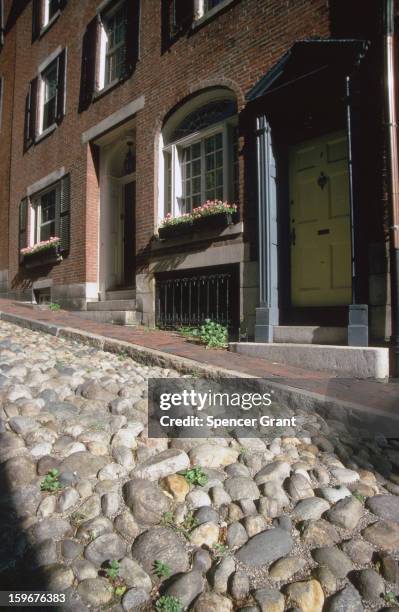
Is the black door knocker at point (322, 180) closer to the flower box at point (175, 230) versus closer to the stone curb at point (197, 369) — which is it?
the flower box at point (175, 230)

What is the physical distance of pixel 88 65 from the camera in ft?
29.9

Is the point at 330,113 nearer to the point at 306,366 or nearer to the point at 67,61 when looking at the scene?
the point at 306,366

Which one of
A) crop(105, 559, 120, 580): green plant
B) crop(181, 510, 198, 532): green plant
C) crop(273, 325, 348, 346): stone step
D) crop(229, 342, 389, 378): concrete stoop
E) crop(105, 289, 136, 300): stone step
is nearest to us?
crop(105, 559, 120, 580): green plant

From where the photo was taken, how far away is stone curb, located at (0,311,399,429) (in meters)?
2.81

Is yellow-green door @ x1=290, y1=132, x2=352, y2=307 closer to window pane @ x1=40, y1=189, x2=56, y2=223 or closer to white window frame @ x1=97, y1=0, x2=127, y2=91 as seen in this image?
white window frame @ x1=97, y1=0, x2=127, y2=91

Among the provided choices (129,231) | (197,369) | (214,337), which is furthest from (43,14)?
(197,369)

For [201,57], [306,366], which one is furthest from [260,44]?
[306,366]

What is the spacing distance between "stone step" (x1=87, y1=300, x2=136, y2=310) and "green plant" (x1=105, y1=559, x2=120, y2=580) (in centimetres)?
615

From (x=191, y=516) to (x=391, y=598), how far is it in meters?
0.84

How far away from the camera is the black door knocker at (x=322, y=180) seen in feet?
17.1

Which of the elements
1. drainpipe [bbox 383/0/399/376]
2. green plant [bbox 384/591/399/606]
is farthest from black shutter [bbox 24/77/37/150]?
green plant [bbox 384/591/399/606]

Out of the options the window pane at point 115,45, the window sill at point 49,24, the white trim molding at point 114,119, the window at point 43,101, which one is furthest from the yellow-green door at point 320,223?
the window sill at point 49,24

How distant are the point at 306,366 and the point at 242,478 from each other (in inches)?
91.9

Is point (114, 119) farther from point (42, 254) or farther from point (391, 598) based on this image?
point (391, 598)
